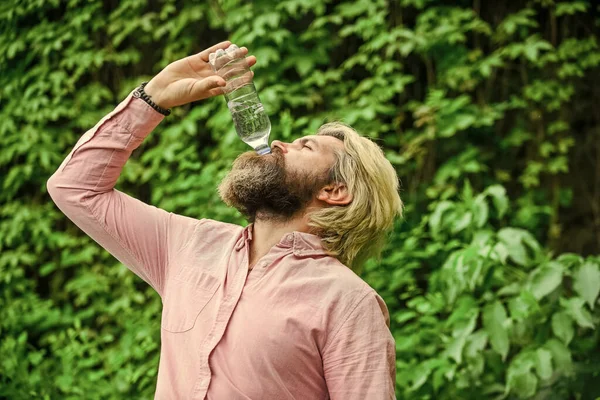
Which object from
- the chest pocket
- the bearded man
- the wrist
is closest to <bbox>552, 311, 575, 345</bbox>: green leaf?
the bearded man

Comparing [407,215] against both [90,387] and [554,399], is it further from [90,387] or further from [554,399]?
[90,387]

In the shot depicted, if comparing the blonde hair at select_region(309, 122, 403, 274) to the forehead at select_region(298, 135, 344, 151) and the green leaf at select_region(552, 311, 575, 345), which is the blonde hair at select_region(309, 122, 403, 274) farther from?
→ the green leaf at select_region(552, 311, 575, 345)

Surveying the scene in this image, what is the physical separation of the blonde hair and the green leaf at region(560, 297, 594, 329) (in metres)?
0.77

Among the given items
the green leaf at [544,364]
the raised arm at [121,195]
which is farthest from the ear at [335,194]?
the green leaf at [544,364]

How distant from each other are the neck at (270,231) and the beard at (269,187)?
0.01 meters

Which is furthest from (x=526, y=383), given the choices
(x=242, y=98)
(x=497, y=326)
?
(x=242, y=98)

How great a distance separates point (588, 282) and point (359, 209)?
903mm

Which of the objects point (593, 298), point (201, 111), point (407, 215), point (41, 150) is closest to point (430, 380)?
point (593, 298)

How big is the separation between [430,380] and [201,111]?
186 cm

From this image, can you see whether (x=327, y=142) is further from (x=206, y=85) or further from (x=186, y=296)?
(x=186, y=296)

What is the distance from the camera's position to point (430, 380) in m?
2.79

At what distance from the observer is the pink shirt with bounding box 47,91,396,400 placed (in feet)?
5.52

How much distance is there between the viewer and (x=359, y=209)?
1.98 meters

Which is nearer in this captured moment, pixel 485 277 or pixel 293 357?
pixel 293 357
